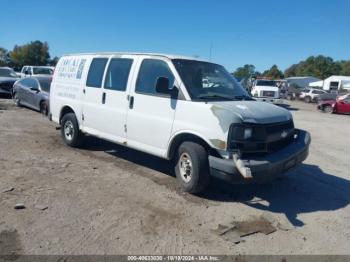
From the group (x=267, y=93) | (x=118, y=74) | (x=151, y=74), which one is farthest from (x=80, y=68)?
(x=267, y=93)

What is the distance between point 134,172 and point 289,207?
2.77m

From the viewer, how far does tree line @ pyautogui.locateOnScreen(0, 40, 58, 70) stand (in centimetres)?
8000

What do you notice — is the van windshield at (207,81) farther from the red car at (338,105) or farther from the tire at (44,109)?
the red car at (338,105)

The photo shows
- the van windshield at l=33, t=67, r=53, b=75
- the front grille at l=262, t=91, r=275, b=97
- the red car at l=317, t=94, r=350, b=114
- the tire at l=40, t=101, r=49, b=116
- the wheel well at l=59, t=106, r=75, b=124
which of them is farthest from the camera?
the red car at l=317, t=94, r=350, b=114

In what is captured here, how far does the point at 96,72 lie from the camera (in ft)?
24.1

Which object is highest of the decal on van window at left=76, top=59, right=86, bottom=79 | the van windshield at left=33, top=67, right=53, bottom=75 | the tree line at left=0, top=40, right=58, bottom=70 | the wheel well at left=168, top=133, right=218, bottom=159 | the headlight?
the tree line at left=0, top=40, right=58, bottom=70

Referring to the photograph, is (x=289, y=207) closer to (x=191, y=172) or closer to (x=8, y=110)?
(x=191, y=172)

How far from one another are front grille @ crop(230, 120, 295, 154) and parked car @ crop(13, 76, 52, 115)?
1003cm

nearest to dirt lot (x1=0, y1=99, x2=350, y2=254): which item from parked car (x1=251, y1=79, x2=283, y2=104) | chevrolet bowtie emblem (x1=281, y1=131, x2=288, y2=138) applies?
chevrolet bowtie emblem (x1=281, y1=131, x2=288, y2=138)

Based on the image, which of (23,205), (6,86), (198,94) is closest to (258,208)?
(198,94)

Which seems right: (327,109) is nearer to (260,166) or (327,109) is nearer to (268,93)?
(268,93)

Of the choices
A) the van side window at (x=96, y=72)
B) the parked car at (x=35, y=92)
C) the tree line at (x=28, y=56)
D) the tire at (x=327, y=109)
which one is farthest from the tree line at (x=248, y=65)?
the van side window at (x=96, y=72)

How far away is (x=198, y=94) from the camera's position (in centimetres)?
565

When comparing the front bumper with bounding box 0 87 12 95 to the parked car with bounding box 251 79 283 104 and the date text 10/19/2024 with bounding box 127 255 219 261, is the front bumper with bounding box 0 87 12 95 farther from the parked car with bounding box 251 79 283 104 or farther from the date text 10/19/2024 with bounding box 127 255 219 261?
the date text 10/19/2024 with bounding box 127 255 219 261
